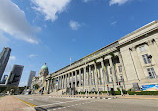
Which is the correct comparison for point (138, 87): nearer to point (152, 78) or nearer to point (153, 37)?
point (152, 78)

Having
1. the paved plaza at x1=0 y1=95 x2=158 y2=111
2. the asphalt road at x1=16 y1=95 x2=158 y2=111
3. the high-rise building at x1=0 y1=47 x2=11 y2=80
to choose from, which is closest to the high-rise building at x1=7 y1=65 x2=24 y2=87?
the high-rise building at x1=0 y1=47 x2=11 y2=80

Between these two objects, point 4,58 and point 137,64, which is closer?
point 137,64

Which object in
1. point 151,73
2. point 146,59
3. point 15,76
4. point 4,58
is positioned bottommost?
point 151,73

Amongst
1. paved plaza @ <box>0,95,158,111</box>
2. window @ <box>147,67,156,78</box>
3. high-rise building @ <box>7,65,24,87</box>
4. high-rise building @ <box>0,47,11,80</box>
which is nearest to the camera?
paved plaza @ <box>0,95,158,111</box>

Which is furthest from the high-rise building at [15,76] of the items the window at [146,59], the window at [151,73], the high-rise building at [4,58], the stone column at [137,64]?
the window at [151,73]

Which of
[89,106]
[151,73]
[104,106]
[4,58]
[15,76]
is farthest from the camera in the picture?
[4,58]

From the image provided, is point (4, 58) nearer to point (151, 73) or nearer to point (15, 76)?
point (15, 76)

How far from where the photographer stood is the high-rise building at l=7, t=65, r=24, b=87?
155 metres

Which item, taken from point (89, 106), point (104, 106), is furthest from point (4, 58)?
point (104, 106)

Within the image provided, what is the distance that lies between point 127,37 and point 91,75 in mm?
21967

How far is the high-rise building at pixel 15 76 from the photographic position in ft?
508

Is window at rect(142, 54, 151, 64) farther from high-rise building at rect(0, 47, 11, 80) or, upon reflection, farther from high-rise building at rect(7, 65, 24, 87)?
high-rise building at rect(0, 47, 11, 80)

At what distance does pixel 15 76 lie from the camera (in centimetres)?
16675

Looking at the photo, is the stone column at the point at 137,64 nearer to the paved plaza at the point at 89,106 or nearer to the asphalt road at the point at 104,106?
the paved plaza at the point at 89,106
